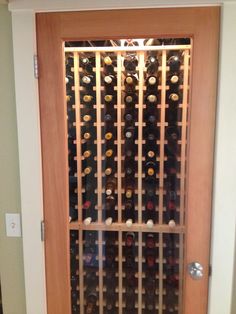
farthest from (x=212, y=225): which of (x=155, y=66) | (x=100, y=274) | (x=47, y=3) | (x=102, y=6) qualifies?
(x=47, y=3)

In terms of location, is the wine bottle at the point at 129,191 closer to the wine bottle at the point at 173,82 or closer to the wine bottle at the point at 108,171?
the wine bottle at the point at 108,171

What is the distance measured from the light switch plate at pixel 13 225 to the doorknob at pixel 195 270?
29.0 inches

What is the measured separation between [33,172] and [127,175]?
394 millimetres

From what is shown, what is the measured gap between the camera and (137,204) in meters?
1.28

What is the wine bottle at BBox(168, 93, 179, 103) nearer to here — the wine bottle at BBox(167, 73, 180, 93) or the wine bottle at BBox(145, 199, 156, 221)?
the wine bottle at BBox(167, 73, 180, 93)

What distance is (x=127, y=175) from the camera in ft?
4.12

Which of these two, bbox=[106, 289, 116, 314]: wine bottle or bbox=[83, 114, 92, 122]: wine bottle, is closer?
bbox=[83, 114, 92, 122]: wine bottle

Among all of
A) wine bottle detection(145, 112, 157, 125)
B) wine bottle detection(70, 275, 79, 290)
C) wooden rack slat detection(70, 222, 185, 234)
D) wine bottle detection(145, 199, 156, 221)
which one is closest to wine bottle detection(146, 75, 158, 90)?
wine bottle detection(145, 112, 157, 125)

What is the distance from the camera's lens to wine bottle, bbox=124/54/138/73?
1168 mm

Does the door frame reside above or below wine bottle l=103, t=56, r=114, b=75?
below

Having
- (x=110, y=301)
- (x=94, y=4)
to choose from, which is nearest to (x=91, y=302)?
(x=110, y=301)

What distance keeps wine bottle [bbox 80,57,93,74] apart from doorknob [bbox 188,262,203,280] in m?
0.90

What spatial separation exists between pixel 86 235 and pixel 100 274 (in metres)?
0.20

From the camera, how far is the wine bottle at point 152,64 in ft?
3.81
